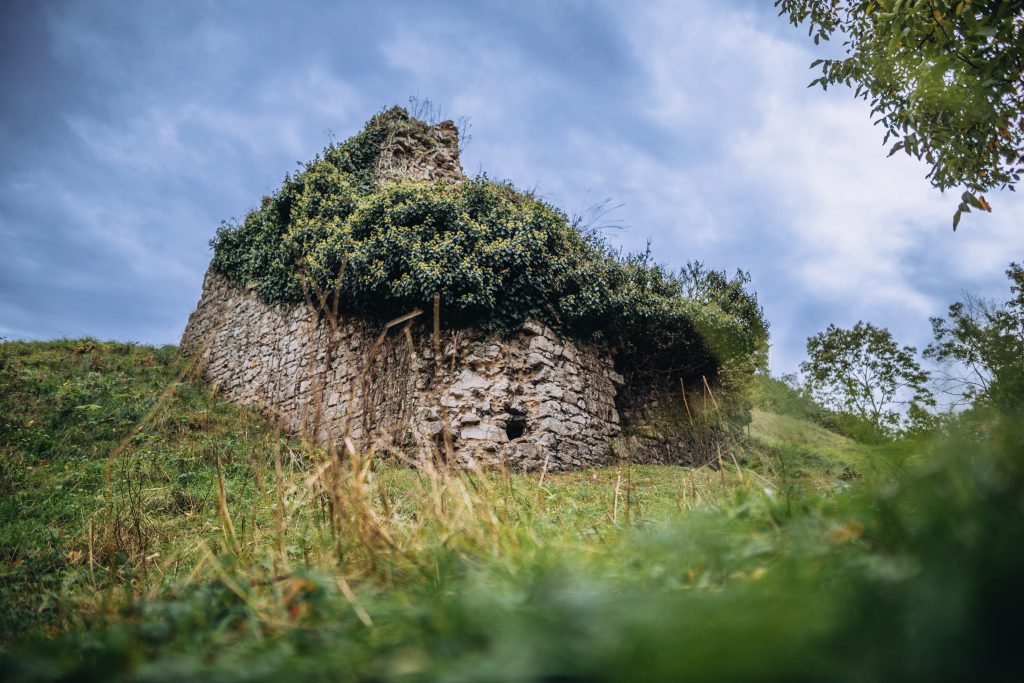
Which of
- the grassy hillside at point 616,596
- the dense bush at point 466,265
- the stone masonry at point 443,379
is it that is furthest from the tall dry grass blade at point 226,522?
the dense bush at point 466,265

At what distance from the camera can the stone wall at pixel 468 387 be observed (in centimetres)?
807

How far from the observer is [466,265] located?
8242 mm

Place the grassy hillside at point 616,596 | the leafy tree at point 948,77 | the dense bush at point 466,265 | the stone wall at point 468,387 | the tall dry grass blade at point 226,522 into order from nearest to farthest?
the grassy hillside at point 616,596, the tall dry grass blade at point 226,522, the leafy tree at point 948,77, the stone wall at point 468,387, the dense bush at point 466,265

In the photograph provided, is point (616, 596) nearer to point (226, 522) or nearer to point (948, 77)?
point (226, 522)

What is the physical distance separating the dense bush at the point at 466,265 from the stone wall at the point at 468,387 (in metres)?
0.43

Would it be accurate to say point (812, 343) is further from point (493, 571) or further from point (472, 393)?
point (493, 571)

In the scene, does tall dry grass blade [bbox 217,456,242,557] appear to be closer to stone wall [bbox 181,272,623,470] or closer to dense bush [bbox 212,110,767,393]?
stone wall [bbox 181,272,623,470]

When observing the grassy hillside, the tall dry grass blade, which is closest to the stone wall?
the tall dry grass blade

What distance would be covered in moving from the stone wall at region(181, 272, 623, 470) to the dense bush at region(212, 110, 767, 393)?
0.43 meters

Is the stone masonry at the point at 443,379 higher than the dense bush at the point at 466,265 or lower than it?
lower

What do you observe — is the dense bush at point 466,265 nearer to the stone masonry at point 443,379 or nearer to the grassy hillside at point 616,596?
the stone masonry at point 443,379

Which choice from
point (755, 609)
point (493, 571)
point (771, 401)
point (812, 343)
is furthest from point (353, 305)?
point (812, 343)

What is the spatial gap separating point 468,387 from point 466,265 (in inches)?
80.4

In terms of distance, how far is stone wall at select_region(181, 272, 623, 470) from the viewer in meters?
8.07
